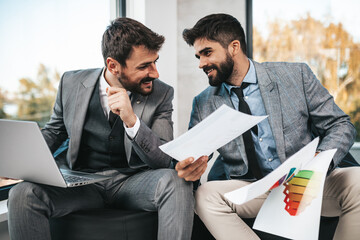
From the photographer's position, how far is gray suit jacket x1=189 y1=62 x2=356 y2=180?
62.1 inches

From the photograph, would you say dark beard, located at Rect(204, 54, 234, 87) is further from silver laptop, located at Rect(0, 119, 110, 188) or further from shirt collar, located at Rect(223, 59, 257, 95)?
silver laptop, located at Rect(0, 119, 110, 188)

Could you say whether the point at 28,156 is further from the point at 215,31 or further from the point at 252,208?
the point at 215,31

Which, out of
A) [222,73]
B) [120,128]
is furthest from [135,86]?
[222,73]

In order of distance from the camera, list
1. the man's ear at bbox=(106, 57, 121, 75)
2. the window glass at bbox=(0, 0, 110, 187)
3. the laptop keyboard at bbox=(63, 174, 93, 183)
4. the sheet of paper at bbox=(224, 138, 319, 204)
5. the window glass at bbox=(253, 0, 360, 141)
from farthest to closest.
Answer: the window glass at bbox=(253, 0, 360, 141) < the window glass at bbox=(0, 0, 110, 187) < the man's ear at bbox=(106, 57, 121, 75) < the laptop keyboard at bbox=(63, 174, 93, 183) < the sheet of paper at bbox=(224, 138, 319, 204)

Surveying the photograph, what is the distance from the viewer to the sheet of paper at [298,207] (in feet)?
3.45

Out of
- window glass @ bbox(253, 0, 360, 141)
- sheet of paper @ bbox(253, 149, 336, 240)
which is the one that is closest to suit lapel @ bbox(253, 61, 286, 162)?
sheet of paper @ bbox(253, 149, 336, 240)

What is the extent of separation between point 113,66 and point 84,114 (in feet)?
0.89

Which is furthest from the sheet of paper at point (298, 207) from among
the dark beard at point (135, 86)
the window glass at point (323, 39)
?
the window glass at point (323, 39)

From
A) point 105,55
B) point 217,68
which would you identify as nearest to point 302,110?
point 217,68

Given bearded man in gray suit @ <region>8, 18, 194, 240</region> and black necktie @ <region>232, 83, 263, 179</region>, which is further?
black necktie @ <region>232, 83, 263, 179</region>

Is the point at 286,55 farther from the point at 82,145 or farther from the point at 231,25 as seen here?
the point at 82,145

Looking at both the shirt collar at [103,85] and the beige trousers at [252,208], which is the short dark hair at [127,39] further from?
the beige trousers at [252,208]

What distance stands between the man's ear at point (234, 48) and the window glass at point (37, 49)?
1008 millimetres

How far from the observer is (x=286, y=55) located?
2.93 meters
